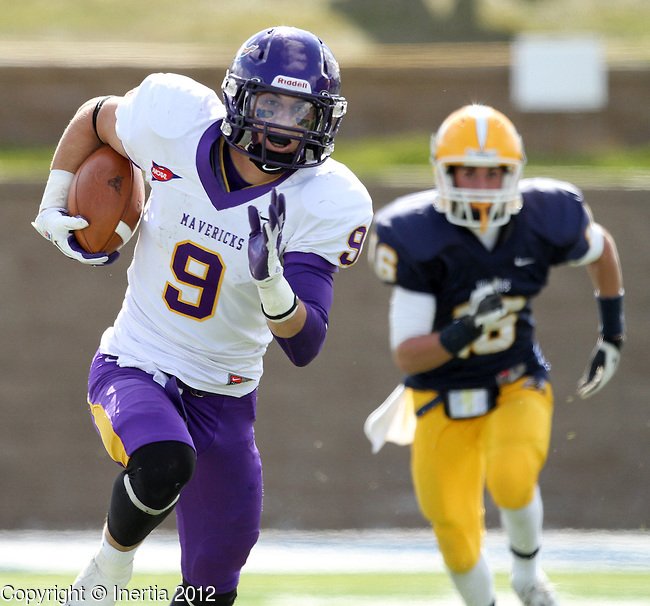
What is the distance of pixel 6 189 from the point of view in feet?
20.8

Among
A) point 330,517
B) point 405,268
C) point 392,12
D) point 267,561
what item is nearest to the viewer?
point 405,268

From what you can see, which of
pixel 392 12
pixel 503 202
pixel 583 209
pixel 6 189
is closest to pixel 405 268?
pixel 503 202

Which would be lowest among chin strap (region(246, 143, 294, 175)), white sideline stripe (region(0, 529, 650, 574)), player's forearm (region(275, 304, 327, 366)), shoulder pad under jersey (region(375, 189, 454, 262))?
white sideline stripe (region(0, 529, 650, 574))

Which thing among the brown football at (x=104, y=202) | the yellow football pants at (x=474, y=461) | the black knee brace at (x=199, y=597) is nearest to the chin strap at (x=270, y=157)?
the brown football at (x=104, y=202)

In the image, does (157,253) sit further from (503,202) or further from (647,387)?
(647,387)

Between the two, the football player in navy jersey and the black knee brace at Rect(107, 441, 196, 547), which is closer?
the black knee brace at Rect(107, 441, 196, 547)

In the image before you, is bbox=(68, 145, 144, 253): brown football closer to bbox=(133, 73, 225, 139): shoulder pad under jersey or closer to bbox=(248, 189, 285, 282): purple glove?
bbox=(133, 73, 225, 139): shoulder pad under jersey

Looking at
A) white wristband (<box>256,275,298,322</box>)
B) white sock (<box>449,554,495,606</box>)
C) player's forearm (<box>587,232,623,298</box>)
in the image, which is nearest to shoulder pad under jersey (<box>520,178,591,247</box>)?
player's forearm (<box>587,232,623,298</box>)

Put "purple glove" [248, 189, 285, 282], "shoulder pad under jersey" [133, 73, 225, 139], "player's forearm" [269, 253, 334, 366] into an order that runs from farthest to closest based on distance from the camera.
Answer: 1. "shoulder pad under jersey" [133, 73, 225, 139]
2. "player's forearm" [269, 253, 334, 366]
3. "purple glove" [248, 189, 285, 282]

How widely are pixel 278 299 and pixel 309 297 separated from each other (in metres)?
0.16

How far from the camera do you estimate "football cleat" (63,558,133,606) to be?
9.44ft

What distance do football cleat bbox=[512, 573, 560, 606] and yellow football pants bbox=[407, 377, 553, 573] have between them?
0.61ft

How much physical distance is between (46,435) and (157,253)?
341 cm

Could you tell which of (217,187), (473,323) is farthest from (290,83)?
(473,323)
